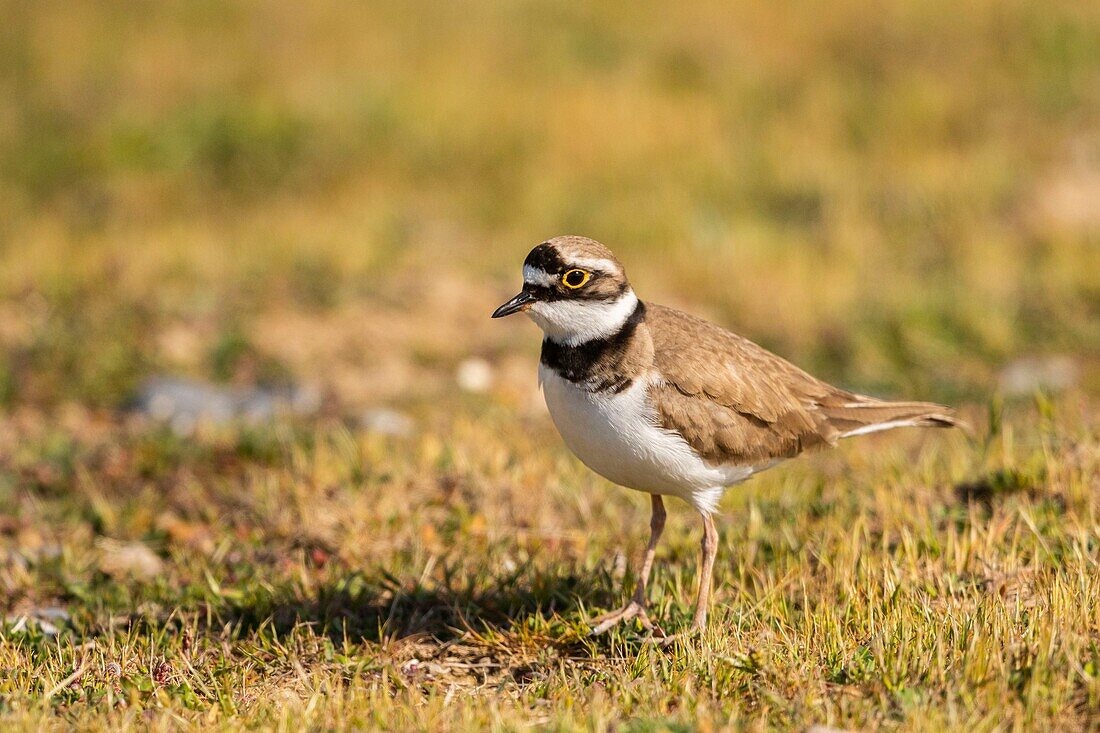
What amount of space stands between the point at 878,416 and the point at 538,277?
1.67 meters

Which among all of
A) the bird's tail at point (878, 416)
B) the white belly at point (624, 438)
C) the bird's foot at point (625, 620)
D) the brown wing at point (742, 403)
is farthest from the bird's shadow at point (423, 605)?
the bird's tail at point (878, 416)

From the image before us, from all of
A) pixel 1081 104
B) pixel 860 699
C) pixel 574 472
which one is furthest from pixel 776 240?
pixel 860 699

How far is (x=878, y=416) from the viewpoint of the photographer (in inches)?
215

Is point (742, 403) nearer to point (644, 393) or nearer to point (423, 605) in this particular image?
point (644, 393)

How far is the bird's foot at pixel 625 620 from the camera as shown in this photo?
4875 mm

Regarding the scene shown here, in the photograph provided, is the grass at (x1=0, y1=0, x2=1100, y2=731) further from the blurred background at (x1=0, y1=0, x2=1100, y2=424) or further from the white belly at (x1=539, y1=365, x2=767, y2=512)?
the white belly at (x1=539, y1=365, x2=767, y2=512)

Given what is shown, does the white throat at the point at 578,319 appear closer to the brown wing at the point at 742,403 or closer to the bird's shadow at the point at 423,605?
the brown wing at the point at 742,403

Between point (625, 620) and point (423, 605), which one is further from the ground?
point (625, 620)

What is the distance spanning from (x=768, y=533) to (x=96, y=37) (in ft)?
39.3

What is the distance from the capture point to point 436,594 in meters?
5.34

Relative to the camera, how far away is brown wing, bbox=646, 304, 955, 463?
489 cm

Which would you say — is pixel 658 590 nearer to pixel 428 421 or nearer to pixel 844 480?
pixel 844 480

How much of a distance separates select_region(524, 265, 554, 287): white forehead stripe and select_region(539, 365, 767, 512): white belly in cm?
34

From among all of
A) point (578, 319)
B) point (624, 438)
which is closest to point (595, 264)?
point (578, 319)
